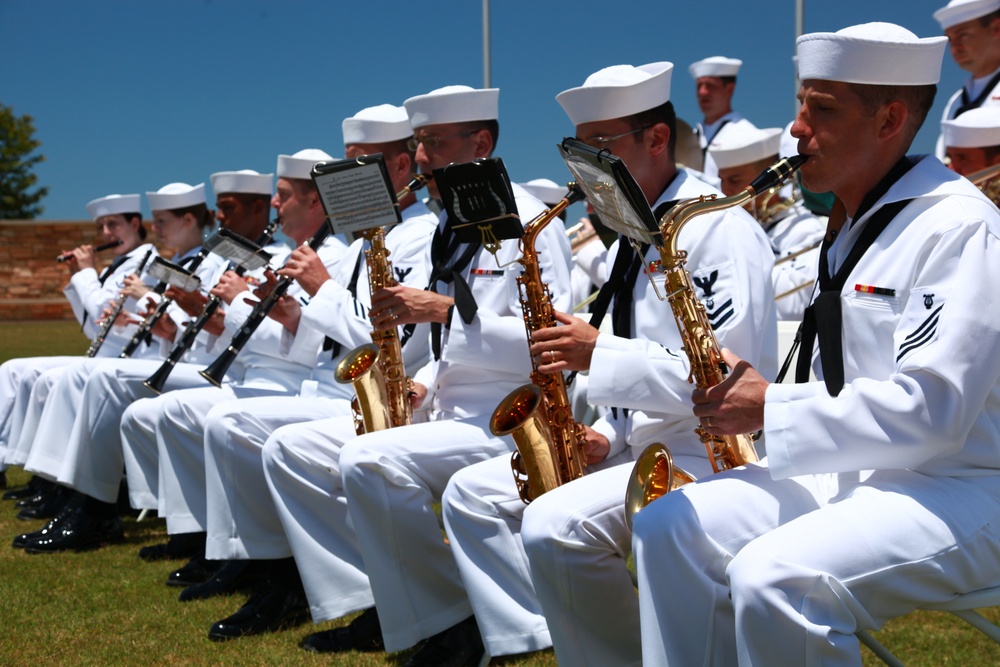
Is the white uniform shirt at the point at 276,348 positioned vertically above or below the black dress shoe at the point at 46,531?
above

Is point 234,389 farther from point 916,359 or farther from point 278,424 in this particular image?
point 916,359

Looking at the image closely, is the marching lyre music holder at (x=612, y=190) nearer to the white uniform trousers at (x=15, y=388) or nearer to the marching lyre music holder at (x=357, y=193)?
the marching lyre music holder at (x=357, y=193)

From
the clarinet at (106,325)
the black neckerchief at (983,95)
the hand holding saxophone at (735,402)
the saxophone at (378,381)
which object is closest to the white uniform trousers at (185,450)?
the saxophone at (378,381)

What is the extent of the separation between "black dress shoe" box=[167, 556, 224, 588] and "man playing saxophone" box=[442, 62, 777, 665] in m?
2.31

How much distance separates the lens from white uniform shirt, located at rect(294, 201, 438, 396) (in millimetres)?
5258

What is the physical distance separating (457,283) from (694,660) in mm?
2055

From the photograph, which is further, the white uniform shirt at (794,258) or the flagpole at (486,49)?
the flagpole at (486,49)

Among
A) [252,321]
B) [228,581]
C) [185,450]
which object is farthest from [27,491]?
[252,321]

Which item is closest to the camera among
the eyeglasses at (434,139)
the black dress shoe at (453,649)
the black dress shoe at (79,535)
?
the black dress shoe at (453,649)

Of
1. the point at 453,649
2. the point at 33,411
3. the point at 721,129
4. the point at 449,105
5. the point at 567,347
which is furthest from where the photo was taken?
the point at 721,129

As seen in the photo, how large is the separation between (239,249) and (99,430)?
163 centimetres

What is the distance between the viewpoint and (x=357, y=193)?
472cm

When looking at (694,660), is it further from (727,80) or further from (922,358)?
(727,80)

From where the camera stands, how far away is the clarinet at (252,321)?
5.72m
